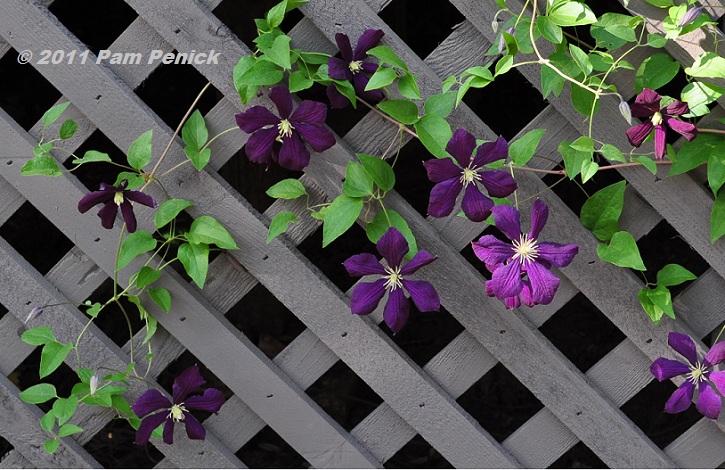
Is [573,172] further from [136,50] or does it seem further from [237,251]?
[136,50]

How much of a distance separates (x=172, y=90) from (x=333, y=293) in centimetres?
105

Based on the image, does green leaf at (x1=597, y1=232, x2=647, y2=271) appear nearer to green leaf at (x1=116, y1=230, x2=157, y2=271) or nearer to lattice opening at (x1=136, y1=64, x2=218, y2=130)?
green leaf at (x1=116, y1=230, x2=157, y2=271)

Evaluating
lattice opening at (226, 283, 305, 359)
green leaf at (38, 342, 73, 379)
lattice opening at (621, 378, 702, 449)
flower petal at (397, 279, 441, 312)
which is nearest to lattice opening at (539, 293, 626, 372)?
lattice opening at (621, 378, 702, 449)

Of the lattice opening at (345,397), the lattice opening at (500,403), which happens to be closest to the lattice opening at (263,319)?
the lattice opening at (345,397)

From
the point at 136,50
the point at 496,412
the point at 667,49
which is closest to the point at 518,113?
the point at 496,412

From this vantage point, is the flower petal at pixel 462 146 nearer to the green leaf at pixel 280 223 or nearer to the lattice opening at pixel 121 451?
the green leaf at pixel 280 223

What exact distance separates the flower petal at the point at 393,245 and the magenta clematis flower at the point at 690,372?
1.37 ft

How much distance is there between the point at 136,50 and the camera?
1.15 metres

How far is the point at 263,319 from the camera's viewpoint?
6.71 feet

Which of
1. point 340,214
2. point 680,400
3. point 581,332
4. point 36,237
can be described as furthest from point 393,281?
point 36,237

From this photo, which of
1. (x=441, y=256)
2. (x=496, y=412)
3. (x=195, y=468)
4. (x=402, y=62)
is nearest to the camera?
(x=402, y=62)

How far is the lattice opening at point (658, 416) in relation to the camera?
1.92m

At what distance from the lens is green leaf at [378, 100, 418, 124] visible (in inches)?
43.3

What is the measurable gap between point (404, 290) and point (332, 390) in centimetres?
95
